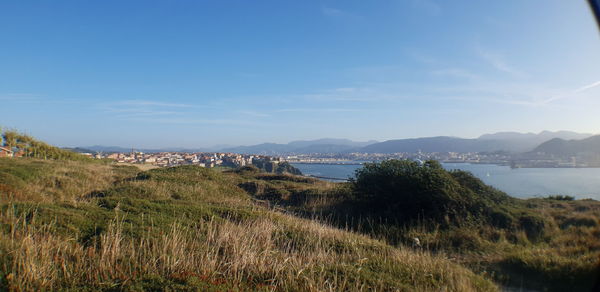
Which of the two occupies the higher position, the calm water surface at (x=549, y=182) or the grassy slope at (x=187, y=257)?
the grassy slope at (x=187, y=257)

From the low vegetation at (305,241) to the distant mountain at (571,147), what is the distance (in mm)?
12066

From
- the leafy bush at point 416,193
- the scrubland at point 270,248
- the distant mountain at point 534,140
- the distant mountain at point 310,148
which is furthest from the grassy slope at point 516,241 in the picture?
the distant mountain at point 310,148

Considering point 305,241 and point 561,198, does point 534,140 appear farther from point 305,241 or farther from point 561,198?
point 305,241

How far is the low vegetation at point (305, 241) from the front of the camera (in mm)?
4156

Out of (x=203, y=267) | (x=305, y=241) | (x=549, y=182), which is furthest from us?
(x=549, y=182)

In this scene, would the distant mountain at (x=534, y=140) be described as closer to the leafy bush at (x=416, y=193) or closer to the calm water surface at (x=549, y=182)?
the calm water surface at (x=549, y=182)

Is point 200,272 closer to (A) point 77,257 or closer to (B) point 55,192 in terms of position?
(A) point 77,257

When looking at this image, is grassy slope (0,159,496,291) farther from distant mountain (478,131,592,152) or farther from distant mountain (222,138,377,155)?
distant mountain (222,138,377,155)

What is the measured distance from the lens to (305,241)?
6699 mm

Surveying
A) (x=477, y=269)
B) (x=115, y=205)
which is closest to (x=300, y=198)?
(x=115, y=205)

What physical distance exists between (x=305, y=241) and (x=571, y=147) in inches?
1254

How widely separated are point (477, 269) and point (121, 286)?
20.8 ft

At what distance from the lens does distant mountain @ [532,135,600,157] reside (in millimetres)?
23066

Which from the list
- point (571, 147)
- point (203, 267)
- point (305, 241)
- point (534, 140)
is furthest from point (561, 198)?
point (534, 140)
